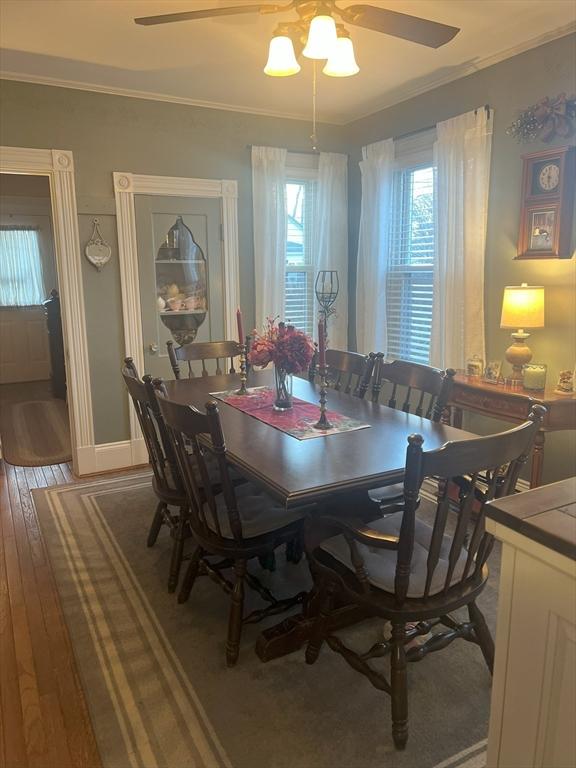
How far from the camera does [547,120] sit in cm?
299

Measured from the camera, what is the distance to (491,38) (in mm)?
3035

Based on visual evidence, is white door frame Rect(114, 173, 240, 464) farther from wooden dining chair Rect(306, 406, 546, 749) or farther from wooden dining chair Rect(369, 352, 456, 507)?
wooden dining chair Rect(306, 406, 546, 749)

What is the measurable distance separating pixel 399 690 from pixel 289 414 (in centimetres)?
120

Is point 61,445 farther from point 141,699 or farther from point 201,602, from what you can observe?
point 141,699

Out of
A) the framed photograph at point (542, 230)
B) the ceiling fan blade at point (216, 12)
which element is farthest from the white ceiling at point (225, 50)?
the framed photograph at point (542, 230)

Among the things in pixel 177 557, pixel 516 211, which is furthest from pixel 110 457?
pixel 516 211

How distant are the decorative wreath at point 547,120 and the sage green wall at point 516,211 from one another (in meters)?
0.05

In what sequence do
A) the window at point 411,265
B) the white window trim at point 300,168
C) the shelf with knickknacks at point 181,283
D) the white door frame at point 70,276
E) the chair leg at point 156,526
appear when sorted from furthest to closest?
the white window trim at point 300,168 < the shelf with knickknacks at point 181,283 < the window at point 411,265 < the white door frame at point 70,276 < the chair leg at point 156,526

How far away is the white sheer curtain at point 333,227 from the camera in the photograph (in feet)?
15.0

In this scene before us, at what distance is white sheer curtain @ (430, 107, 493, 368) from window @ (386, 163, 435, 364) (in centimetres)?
26

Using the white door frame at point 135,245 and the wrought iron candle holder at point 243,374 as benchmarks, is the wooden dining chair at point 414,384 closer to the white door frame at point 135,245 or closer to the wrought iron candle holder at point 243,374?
the wrought iron candle holder at point 243,374

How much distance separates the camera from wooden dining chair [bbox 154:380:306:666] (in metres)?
1.94

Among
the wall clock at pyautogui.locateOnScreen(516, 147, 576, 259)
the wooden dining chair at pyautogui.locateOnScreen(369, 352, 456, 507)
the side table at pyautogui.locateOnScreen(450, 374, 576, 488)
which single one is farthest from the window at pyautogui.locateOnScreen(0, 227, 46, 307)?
the wall clock at pyautogui.locateOnScreen(516, 147, 576, 259)

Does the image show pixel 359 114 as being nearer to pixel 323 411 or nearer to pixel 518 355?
pixel 518 355
